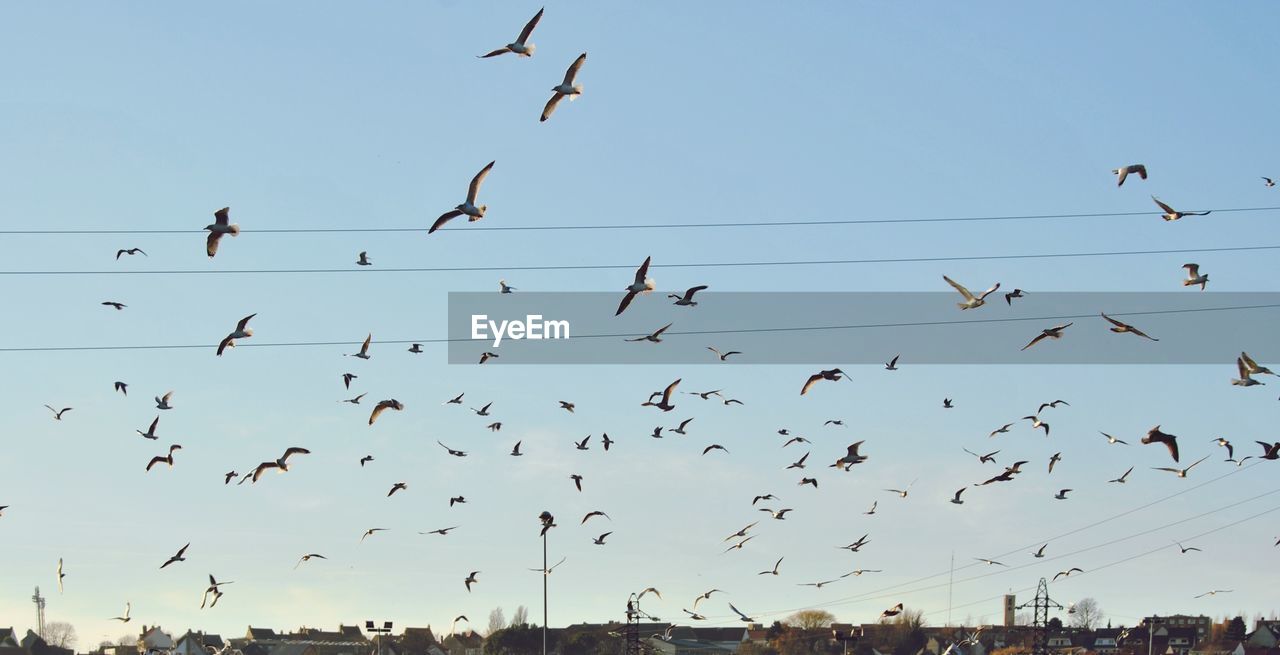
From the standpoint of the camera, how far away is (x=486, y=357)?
182 feet

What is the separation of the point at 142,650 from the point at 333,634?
80743mm

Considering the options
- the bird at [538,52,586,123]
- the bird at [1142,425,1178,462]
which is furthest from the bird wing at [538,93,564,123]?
the bird at [1142,425,1178,462]

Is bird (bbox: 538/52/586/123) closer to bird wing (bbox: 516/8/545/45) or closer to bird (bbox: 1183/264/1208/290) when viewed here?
bird wing (bbox: 516/8/545/45)

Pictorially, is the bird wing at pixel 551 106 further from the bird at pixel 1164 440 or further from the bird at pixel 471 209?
the bird at pixel 1164 440

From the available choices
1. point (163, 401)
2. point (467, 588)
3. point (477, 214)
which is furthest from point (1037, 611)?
point (477, 214)

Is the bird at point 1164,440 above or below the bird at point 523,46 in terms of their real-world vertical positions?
below

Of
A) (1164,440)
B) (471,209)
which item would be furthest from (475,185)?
(1164,440)

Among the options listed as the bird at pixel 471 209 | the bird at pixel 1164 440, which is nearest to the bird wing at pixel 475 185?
the bird at pixel 471 209

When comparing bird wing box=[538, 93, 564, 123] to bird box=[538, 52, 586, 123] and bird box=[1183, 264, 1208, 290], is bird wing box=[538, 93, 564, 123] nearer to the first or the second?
bird box=[538, 52, 586, 123]

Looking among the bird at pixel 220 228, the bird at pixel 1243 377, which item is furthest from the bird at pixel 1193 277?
the bird at pixel 220 228

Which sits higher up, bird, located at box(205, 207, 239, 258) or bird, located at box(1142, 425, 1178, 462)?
bird, located at box(205, 207, 239, 258)

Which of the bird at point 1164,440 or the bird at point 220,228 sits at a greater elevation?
the bird at point 220,228

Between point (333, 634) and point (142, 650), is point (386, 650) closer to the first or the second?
point (142, 650)

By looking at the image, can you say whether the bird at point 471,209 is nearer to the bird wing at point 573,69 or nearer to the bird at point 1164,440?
the bird wing at point 573,69
